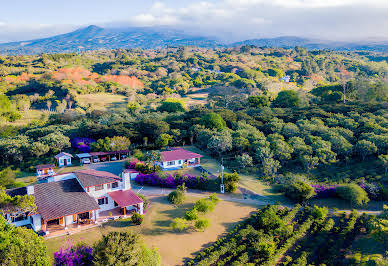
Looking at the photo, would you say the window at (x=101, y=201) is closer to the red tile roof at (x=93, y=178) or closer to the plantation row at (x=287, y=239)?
the red tile roof at (x=93, y=178)

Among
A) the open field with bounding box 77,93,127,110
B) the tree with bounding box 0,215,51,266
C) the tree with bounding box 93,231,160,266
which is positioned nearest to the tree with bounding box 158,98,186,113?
the open field with bounding box 77,93,127,110

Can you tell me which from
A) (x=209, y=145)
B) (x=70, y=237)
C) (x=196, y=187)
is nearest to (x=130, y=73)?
(x=209, y=145)

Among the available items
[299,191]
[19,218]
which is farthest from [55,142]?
[299,191]

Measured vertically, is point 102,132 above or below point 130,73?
below

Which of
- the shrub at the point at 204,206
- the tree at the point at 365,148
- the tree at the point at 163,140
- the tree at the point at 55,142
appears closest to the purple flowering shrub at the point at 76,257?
the shrub at the point at 204,206

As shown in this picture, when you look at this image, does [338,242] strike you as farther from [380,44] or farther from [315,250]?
[380,44]

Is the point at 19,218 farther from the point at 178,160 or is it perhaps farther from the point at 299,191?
the point at 299,191
